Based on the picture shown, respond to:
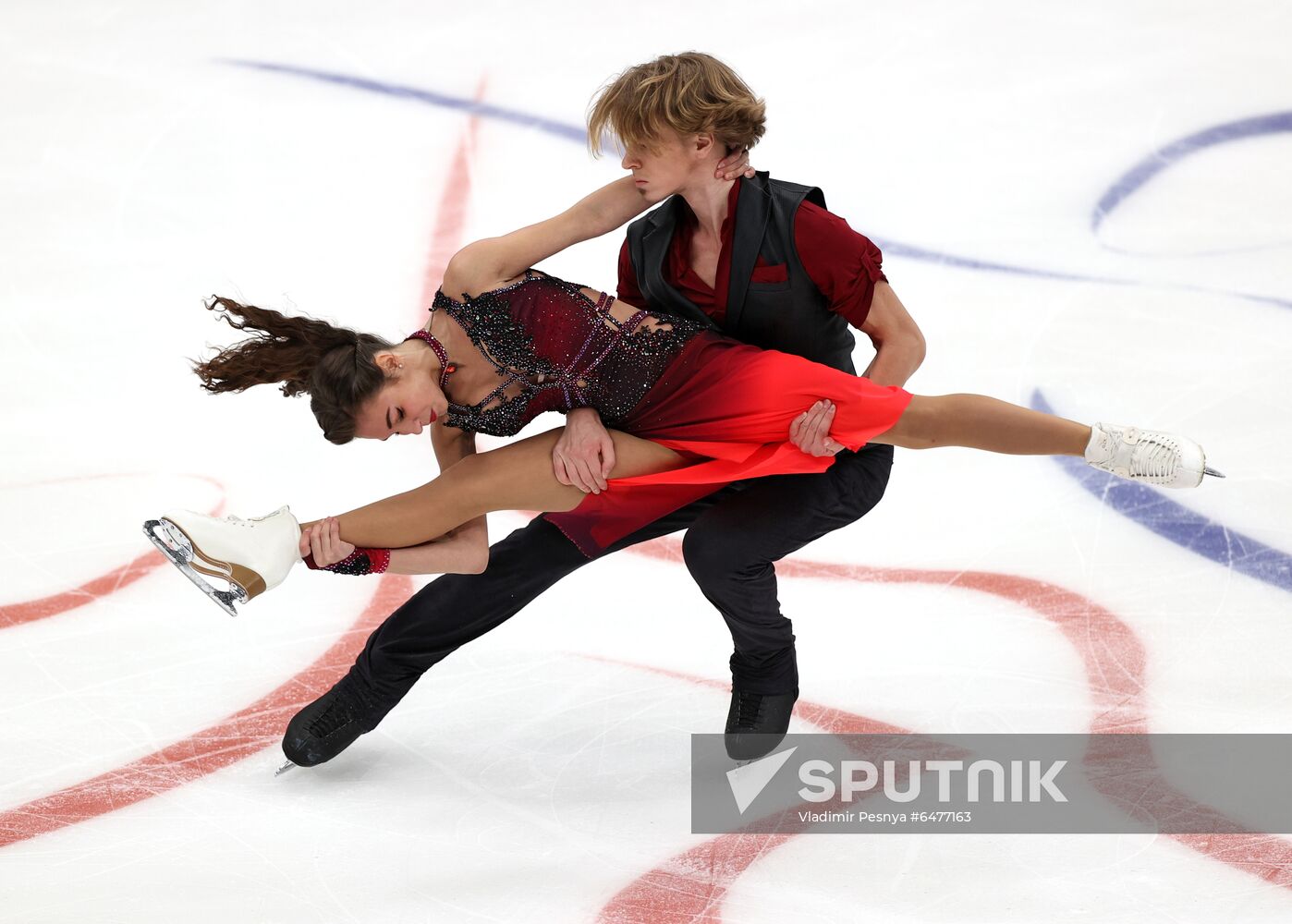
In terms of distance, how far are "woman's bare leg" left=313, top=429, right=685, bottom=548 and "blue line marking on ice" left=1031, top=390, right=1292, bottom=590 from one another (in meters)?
1.75

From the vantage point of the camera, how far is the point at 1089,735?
312 centimetres

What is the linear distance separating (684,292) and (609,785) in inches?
42.9

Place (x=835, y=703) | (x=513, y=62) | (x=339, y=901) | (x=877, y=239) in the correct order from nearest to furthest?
(x=339, y=901), (x=835, y=703), (x=877, y=239), (x=513, y=62)

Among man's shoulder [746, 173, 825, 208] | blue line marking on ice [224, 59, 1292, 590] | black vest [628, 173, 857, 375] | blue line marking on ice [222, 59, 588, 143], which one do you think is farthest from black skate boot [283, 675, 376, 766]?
blue line marking on ice [222, 59, 588, 143]

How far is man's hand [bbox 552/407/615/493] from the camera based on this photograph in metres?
2.81

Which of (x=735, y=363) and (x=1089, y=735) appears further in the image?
(x=1089, y=735)

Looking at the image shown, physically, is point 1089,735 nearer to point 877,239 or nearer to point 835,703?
point 835,703

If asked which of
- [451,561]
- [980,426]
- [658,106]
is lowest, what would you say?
[451,561]

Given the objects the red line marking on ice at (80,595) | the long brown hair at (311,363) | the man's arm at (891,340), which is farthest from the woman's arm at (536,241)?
the red line marking on ice at (80,595)

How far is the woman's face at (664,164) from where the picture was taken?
2.71 meters

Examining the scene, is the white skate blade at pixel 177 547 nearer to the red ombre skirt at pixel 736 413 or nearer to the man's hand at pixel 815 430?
the red ombre skirt at pixel 736 413

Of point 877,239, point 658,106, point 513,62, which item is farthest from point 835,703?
point 513,62

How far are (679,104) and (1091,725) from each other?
5.53 feet

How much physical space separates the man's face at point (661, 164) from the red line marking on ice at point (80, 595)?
6.66ft
